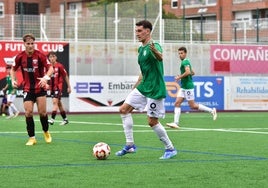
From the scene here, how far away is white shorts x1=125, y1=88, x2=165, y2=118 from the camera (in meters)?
11.7

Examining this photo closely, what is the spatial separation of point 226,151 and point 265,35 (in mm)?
26978

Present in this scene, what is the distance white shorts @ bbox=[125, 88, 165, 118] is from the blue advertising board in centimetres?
2274

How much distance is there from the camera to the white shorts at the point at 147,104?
459 inches

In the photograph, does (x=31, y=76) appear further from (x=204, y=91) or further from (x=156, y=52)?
(x=204, y=91)

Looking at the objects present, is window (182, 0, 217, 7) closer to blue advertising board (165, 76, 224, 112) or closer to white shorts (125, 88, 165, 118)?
blue advertising board (165, 76, 224, 112)

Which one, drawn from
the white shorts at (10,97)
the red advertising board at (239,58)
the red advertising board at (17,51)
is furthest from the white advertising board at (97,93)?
the red advertising board at (239,58)

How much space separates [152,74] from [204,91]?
24081 mm

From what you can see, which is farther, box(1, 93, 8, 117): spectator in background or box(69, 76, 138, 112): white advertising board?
box(69, 76, 138, 112): white advertising board

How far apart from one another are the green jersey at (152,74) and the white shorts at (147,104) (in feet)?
0.32

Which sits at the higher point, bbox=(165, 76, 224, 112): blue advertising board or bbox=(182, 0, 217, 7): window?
bbox=(182, 0, 217, 7): window

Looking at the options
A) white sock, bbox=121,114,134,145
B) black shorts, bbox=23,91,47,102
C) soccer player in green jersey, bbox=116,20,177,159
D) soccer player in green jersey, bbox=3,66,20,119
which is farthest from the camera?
soccer player in green jersey, bbox=3,66,20,119

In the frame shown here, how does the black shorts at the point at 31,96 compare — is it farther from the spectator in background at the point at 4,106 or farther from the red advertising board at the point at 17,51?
the red advertising board at the point at 17,51

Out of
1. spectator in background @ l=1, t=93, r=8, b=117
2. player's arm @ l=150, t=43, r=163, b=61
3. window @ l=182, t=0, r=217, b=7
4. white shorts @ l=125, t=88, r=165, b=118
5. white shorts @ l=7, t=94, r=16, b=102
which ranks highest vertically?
window @ l=182, t=0, r=217, b=7

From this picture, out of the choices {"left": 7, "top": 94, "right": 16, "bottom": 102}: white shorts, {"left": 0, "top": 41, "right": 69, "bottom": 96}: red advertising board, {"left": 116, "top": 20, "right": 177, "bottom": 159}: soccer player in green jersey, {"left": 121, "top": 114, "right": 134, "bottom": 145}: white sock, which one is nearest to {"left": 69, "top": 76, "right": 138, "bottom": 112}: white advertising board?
{"left": 0, "top": 41, "right": 69, "bottom": 96}: red advertising board
